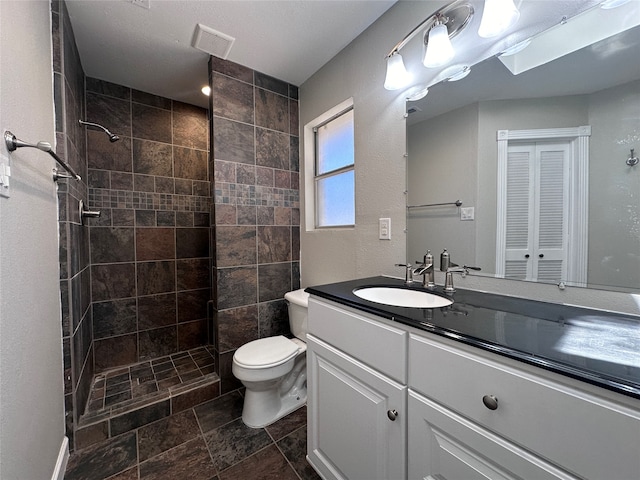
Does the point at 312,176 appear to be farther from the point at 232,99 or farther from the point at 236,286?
the point at 236,286

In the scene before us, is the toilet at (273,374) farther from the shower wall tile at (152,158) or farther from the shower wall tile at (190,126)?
the shower wall tile at (190,126)

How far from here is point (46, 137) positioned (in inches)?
44.5

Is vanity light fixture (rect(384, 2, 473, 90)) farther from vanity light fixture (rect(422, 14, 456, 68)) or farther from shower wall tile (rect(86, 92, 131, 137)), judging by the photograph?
shower wall tile (rect(86, 92, 131, 137))

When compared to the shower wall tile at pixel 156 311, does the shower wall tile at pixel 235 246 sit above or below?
above

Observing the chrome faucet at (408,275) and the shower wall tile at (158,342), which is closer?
the chrome faucet at (408,275)

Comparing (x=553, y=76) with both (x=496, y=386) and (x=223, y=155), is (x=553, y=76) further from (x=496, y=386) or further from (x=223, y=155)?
(x=223, y=155)

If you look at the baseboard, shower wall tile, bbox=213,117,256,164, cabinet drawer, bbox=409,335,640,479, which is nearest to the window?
shower wall tile, bbox=213,117,256,164

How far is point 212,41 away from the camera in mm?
1603

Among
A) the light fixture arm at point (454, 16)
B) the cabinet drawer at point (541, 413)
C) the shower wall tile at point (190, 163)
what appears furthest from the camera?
the shower wall tile at point (190, 163)

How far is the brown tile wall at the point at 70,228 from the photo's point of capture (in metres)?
1.27

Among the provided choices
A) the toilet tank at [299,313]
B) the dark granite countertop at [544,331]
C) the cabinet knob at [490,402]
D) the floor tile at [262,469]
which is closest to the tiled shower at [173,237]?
the toilet tank at [299,313]

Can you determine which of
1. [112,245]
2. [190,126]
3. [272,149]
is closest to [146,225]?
[112,245]

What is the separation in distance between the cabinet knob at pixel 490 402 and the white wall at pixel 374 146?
1.97 ft

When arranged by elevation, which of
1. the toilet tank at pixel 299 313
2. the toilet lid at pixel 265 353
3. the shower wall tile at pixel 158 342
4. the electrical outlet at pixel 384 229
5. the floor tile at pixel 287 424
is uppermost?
the electrical outlet at pixel 384 229
